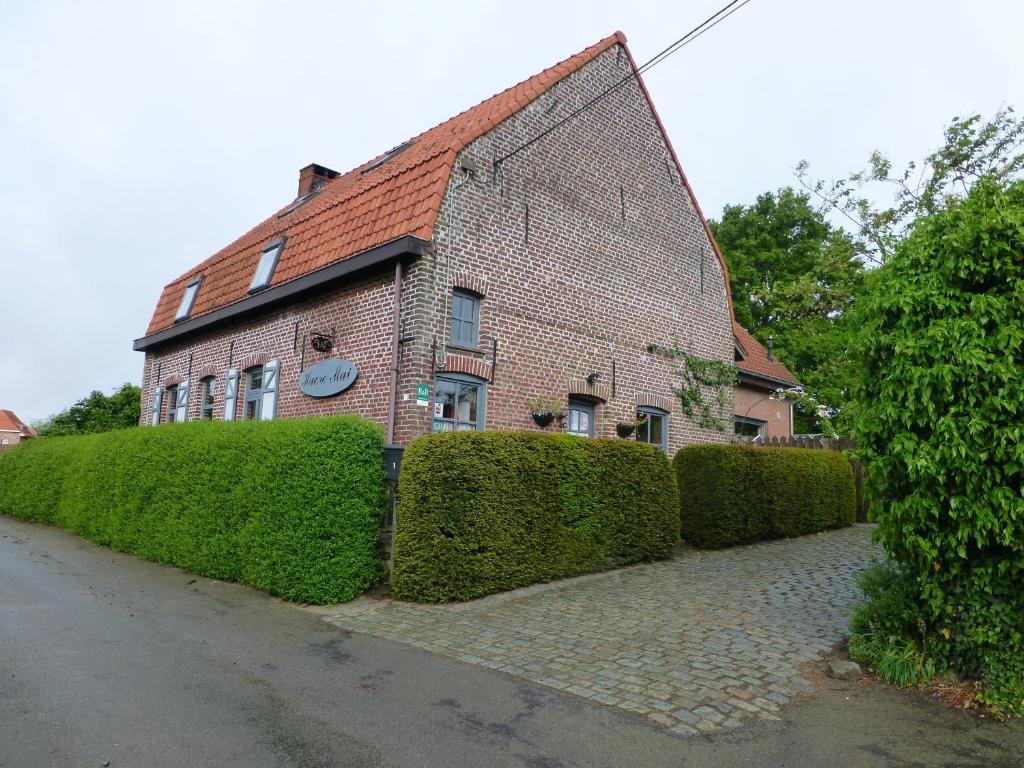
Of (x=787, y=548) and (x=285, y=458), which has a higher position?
(x=285, y=458)

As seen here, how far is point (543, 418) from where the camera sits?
11102 millimetres

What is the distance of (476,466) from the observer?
731 cm

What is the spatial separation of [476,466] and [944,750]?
461 cm

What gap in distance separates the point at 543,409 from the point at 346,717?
743 centimetres

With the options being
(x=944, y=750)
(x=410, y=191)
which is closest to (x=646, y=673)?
(x=944, y=750)

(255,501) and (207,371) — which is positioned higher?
(207,371)

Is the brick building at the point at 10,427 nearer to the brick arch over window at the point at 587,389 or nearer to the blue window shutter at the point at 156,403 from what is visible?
the blue window shutter at the point at 156,403

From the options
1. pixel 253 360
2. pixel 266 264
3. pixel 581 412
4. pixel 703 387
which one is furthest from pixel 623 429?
pixel 266 264

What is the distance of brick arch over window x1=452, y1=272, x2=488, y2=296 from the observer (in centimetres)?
1030

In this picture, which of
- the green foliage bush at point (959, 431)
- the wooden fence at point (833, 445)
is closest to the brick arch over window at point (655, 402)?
the wooden fence at point (833, 445)

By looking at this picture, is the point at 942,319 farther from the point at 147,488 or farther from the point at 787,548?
the point at 147,488

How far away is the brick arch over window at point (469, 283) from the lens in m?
10.3

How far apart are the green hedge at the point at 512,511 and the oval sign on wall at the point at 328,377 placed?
348 cm

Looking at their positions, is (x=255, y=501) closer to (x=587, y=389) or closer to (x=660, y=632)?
(x=660, y=632)
